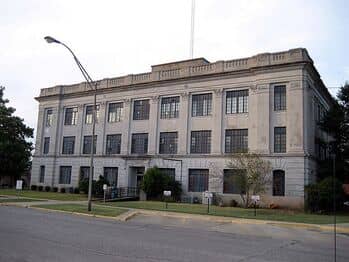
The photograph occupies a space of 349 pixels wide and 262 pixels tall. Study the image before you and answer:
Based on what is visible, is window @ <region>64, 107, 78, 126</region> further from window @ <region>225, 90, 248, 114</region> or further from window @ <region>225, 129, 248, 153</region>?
window @ <region>225, 129, 248, 153</region>

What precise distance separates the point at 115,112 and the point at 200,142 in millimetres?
12215

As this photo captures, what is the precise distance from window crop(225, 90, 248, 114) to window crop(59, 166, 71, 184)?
72.8ft

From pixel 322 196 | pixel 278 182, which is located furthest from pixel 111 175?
pixel 322 196

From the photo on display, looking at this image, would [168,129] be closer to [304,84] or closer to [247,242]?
[304,84]

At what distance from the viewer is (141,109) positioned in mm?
45094

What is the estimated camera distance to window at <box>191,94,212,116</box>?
4050 centimetres

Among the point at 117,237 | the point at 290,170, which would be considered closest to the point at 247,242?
the point at 117,237

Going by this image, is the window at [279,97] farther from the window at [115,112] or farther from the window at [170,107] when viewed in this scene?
the window at [115,112]

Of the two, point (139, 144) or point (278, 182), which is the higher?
point (139, 144)

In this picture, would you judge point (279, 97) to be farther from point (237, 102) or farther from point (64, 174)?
point (64, 174)

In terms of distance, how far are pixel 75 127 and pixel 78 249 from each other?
41000 millimetres

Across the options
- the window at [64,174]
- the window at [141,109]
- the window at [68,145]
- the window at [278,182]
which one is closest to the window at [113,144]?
the window at [141,109]

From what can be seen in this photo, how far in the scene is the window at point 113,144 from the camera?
151ft

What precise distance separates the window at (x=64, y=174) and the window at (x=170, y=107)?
14991mm
